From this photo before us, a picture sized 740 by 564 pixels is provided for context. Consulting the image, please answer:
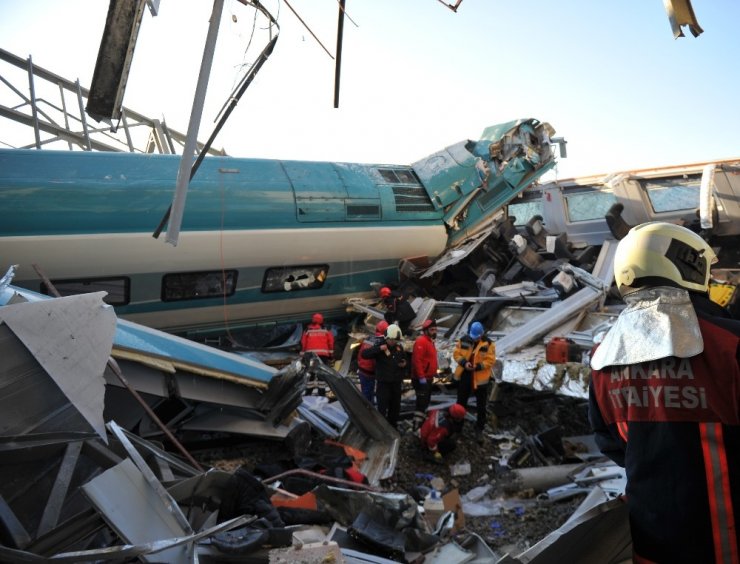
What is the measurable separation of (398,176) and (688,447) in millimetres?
9501

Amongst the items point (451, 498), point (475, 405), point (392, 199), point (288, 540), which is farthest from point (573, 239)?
A: point (288, 540)

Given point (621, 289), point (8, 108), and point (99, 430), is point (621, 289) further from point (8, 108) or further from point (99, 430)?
point (8, 108)

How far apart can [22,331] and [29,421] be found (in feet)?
1.55

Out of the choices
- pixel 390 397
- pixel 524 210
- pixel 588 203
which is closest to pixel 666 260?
pixel 390 397

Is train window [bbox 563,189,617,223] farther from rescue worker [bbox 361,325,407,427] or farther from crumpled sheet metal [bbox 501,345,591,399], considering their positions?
rescue worker [bbox 361,325,407,427]

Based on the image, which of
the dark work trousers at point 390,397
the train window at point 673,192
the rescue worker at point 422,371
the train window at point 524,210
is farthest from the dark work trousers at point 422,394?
the train window at point 524,210

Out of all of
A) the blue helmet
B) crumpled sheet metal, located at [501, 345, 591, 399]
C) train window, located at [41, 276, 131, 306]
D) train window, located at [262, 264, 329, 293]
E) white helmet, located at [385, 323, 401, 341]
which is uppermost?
train window, located at [41, 276, 131, 306]

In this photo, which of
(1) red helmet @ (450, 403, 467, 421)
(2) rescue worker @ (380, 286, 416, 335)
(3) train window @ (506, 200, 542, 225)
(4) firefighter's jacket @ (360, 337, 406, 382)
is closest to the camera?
(1) red helmet @ (450, 403, 467, 421)

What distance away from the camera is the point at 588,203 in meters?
10.9

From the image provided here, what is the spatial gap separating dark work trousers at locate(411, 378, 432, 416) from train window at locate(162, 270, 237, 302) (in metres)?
3.35

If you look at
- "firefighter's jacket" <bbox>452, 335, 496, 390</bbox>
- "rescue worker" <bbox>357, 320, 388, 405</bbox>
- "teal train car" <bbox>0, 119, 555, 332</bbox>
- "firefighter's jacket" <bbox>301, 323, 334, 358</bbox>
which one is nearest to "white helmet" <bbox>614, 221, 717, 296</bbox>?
"firefighter's jacket" <bbox>452, 335, 496, 390</bbox>

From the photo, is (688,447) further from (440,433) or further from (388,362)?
(388,362)

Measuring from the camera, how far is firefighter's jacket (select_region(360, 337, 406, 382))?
6.89 metres

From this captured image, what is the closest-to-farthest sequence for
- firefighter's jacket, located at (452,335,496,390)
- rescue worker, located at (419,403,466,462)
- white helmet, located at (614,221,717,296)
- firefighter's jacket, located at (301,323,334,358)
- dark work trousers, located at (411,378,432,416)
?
white helmet, located at (614,221,717,296), rescue worker, located at (419,403,466,462), firefighter's jacket, located at (452,335,496,390), dark work trousers, located at (411,378,432,416), firefighter's jacket, located at (301,323,334,358)
